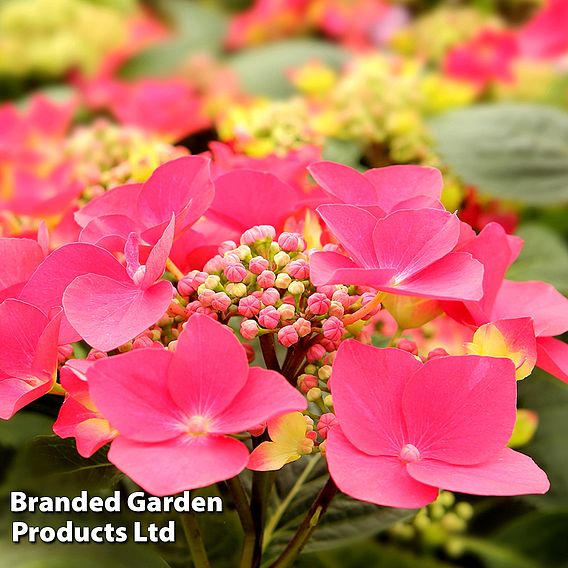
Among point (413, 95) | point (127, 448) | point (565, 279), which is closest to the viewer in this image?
point (127, 448)

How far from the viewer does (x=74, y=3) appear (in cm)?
146

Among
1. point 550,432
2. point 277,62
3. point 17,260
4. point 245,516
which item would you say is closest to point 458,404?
point 245,516

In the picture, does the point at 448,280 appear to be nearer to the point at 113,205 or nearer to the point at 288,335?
the point at 288,335

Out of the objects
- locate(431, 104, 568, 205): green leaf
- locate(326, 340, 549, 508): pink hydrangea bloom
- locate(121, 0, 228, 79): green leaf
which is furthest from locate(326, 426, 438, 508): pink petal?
locate(121, 0, 228, 79): green leaf

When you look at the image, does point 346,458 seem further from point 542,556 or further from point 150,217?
point 542,556

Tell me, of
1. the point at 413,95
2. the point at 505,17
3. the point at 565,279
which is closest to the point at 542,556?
the point at 565,279

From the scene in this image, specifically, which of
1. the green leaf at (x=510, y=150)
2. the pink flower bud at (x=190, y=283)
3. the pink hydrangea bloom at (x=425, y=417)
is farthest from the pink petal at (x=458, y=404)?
the green leaf at (x=510, y=150)

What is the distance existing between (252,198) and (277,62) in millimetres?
929

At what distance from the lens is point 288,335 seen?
323mm

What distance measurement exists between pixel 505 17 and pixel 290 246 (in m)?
1.26

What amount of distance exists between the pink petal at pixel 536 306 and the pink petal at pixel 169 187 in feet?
0.52

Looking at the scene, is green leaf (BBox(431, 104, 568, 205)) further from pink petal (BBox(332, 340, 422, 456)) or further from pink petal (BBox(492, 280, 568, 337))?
pink petal (BBox(332, 340, 422, 456))

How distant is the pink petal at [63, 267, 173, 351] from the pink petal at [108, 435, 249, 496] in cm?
4

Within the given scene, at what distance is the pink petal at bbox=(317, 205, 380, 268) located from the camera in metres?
0.33
